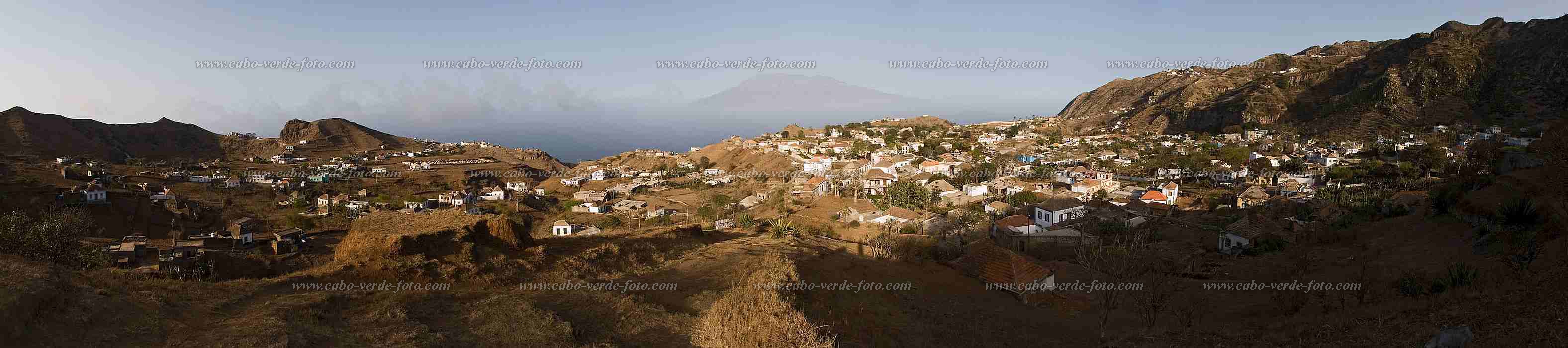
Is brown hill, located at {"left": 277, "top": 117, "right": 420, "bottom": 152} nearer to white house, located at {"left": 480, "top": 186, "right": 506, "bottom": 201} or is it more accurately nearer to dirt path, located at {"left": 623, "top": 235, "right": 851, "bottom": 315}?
white house, located at {"left": 480, "top": 186, "right": 506, "bottom": 201}

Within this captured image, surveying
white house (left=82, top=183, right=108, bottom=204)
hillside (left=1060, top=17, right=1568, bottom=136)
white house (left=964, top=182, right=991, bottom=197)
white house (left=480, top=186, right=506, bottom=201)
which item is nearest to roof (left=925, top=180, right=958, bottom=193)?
white house (left=964, top=182, right=991, bottom=197)

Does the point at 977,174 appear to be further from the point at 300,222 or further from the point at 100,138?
the point at 100,138

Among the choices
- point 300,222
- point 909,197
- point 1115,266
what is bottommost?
point 300,222

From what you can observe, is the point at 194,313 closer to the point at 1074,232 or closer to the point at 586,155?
the point at 1074,232

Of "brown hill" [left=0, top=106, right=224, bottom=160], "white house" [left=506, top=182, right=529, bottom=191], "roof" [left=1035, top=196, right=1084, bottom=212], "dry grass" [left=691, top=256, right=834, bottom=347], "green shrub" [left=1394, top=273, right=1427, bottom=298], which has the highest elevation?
"brown hill" [left=0, top=106, right=224, bottom=160]

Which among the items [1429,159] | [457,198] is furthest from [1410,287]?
[457,198]

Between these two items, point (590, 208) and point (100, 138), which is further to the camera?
point (100, 138)
